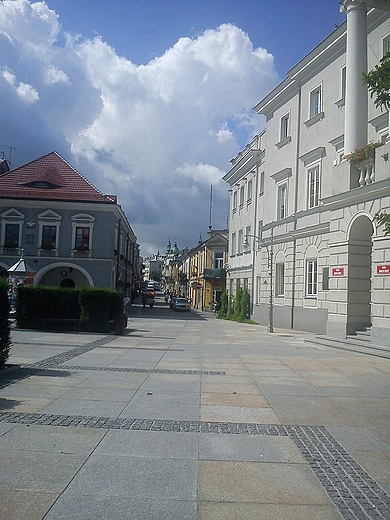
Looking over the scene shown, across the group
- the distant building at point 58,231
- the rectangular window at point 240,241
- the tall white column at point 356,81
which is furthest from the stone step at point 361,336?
the distant building at point 58,231

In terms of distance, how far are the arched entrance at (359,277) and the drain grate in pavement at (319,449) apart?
39.1ft

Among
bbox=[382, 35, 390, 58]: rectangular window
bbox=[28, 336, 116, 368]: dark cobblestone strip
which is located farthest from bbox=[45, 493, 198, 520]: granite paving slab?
bbox=[382, 35, 390, 58]: rectangular window

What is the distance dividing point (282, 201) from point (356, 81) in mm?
11405

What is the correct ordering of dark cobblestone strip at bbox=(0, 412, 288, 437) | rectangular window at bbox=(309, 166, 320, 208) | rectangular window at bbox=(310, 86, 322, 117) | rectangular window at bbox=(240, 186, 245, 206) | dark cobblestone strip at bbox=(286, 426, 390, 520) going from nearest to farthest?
dark cobblestone strip at bbox=(286, 426, 390, 520), dark cobblestone strip at bbox=(0, 412, 288, 437), rectangular window at bbox=(309, 166, 320, 208), rectangular window at bbox=(310, 86, 322, 117), rectangular window at bbox=(240, 186, 245, 206)

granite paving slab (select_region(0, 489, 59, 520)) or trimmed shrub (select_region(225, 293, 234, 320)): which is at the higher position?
→ trimmed shrub (select_region(225, 293, 234, 320))

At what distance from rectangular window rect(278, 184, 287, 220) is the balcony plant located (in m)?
11.6

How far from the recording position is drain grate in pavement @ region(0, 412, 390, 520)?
454cm

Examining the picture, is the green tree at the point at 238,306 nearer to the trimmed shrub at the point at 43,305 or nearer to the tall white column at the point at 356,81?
the trimmed shrub at the point at 43,305

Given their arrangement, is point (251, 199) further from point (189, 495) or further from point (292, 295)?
point (189, 495)

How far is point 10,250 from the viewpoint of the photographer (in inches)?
1647

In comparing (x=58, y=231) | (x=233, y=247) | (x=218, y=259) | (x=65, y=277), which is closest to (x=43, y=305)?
(x=58, y=231)

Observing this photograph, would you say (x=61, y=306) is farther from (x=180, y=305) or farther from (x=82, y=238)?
(x=180, y=305)

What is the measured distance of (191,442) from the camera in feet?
20.6

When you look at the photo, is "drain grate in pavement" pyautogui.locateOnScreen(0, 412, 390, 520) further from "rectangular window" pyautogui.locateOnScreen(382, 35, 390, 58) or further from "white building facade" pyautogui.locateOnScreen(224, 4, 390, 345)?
"rectangular window" pyautogui.locateOnScreen(382, 35, 390, 58)
